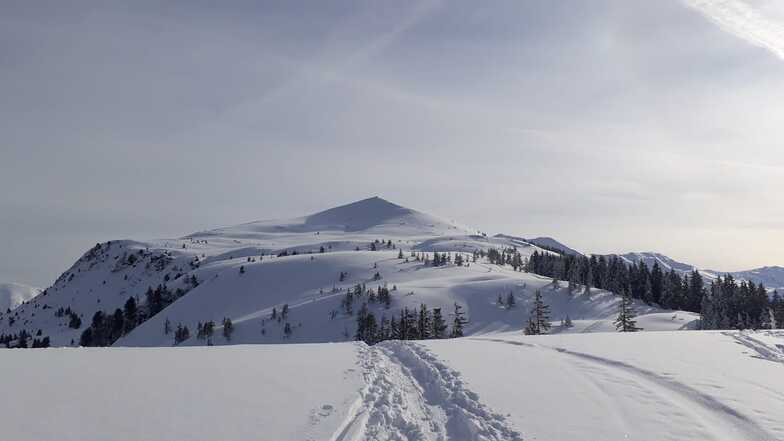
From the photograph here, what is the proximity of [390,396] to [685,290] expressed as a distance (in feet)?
439

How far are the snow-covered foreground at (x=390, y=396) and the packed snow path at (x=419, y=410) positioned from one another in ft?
0.18

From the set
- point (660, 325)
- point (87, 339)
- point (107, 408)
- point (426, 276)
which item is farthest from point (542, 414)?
point (87, 339)

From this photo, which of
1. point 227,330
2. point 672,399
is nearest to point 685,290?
point 227,330

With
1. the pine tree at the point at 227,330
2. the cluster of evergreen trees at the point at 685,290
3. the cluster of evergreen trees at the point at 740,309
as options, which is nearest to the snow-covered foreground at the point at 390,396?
the cluster of evergreen trees at the point at 740,309

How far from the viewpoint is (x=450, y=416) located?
12.9 m

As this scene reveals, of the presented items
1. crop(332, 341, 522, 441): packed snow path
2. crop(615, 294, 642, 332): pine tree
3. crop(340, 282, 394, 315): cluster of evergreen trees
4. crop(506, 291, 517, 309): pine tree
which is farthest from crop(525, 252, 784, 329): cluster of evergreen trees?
crop(332, 341, 522, 441): packed snow path

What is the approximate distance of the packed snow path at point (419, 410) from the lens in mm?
11391

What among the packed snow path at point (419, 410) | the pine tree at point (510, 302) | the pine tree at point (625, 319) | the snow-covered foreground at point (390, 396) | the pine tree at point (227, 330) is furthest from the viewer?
the pine tree at point (510, 302)

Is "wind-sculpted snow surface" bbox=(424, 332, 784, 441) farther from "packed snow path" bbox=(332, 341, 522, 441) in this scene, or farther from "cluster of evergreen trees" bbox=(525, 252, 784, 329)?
"cluster of evergreen trees" bbox=(525, 252, 784, 329)

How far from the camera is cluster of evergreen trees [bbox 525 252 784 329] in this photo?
3634 inches

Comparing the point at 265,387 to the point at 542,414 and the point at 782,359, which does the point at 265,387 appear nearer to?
the point at 542,414

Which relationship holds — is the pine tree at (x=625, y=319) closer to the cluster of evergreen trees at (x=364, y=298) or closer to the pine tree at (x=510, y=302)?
the pine tree at (x=510, y=302)

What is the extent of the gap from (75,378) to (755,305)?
4703 inches

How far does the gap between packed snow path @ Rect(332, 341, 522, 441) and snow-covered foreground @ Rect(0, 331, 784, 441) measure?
0.05 meters
